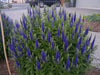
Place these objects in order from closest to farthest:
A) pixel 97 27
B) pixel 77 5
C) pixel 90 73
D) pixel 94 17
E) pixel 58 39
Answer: pixel 58 39, pixel 90 73, pixel 97 27, pixel 94 17, pixel 77 5

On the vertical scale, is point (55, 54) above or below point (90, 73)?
above

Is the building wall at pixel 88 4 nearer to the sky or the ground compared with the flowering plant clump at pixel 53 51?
nearer to the sky

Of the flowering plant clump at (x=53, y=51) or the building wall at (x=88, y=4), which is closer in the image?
the flowering plant clump at (x=53, y=51)

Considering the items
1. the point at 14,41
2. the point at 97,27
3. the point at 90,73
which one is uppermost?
the point at 14,41

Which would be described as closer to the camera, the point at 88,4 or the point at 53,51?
the point at 53,51

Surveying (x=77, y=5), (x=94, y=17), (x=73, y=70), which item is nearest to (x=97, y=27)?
(x=94, y=17)

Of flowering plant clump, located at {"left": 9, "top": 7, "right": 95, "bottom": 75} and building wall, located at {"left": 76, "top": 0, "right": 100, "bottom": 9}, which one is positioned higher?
building wall, located at {"left": 76, "top": 0, "right": 100, "bottom": 9}

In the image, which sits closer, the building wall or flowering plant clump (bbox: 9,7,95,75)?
flowering plant clump (bbox: 9,7,95,75)

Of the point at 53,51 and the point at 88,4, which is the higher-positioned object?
the point at 88,4

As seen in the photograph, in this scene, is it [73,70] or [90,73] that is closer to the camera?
[73,70]

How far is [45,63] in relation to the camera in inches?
82.1

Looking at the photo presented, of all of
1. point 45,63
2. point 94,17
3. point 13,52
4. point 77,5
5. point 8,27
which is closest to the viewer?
point 45,63

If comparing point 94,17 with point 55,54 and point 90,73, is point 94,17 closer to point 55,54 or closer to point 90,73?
point 90,73

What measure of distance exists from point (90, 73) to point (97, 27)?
4887 mm
